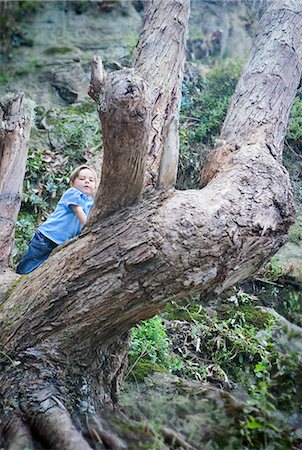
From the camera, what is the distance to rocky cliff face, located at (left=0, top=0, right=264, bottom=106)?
29.4 ft

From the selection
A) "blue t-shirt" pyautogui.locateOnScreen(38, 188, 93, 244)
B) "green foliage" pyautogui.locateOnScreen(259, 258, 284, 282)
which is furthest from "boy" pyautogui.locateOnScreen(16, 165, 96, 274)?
"green foliage" pyautogui.locateOnScreen(259, 258, 284, 282)

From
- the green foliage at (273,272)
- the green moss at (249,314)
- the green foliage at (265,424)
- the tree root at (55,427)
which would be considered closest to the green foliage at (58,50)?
the green foliage at (273,272)

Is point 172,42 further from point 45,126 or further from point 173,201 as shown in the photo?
point 45,126

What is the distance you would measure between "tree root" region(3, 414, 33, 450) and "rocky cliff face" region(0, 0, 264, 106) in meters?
7.06

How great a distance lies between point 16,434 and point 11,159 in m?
2.16

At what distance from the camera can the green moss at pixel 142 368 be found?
349 centimetres

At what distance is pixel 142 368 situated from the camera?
11.9ft

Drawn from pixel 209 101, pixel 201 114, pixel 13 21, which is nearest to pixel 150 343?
pixel 201 114

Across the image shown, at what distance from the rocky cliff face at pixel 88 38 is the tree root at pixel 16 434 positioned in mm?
7057

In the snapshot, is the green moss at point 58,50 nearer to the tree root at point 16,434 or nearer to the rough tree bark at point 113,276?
the rough tree bark at point 113,276

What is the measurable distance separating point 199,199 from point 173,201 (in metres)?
0.15

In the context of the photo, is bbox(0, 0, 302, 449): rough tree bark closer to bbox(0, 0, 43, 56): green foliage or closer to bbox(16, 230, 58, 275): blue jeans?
bbox(16, 230, 58, 275): blue jeans

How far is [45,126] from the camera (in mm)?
7035

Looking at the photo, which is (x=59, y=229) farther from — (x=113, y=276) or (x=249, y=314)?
(x=249, y=314)
